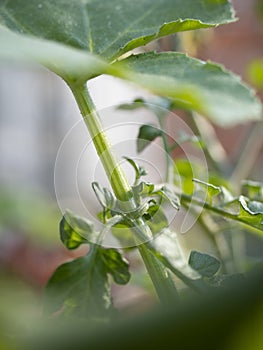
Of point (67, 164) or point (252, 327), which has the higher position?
point (67, 164)

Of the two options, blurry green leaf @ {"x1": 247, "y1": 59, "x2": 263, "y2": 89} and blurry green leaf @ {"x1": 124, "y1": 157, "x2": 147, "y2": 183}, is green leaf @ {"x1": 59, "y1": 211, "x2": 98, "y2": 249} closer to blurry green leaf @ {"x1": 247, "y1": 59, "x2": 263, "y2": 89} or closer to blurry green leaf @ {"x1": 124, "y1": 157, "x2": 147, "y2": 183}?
blurry green leaf @ {"x1": 124, "y1": 157, "x2": 147, "y2": 183}

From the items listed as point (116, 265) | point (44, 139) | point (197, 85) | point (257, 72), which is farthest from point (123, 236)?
point (44, 139)

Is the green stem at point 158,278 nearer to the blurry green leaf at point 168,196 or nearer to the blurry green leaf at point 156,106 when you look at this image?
the blurry green leaf at point 168,196

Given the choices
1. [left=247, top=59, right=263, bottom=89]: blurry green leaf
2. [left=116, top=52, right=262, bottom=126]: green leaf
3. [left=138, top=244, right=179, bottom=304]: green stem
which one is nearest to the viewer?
[left=116, top=52, right=262, bottom=126]: green leaf

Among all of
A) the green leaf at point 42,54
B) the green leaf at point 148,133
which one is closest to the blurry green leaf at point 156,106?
the green leaf at point 148,133

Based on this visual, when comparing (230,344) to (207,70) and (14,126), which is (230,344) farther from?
(14,126)

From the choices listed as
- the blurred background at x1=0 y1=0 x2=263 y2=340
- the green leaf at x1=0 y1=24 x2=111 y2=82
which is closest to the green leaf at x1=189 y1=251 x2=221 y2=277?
the green leaf at x1=0 y1=24 x2=111 y2=82

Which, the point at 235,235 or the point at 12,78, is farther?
the point at 12,78

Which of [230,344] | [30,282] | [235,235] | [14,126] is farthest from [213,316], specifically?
[14,126]
